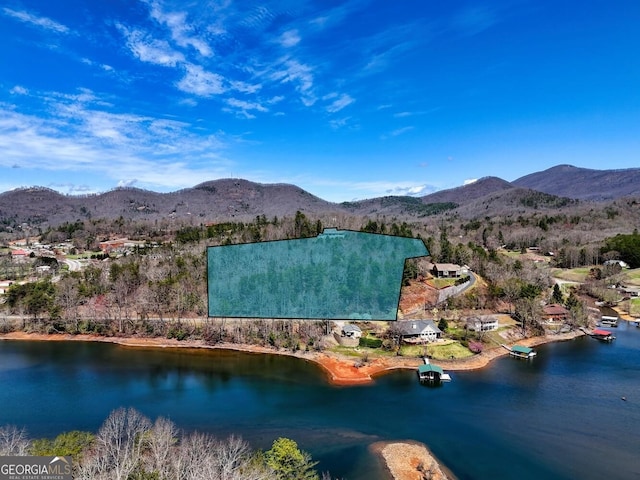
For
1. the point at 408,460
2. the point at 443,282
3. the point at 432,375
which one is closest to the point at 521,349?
the point at 432,375

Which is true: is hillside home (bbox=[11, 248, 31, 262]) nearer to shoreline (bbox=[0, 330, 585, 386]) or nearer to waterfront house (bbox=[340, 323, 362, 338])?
shoreline (bbox=[0, 330, 585, 386])

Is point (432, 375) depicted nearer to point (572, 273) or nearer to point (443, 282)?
point (443, 282)

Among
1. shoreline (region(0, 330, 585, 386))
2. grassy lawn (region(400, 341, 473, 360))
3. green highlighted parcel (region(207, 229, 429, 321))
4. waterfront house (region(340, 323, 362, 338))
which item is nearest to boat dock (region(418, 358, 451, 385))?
shoreline (region(0, 330, 585, 386))

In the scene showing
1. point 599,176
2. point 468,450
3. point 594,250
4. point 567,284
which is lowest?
point 468,450

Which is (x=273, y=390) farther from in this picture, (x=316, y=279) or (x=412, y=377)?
(x=316, y=279)

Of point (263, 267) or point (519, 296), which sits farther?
point (519, 296)

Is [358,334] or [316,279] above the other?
[316,279]

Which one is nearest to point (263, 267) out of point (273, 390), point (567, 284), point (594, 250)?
point (273, 390)
